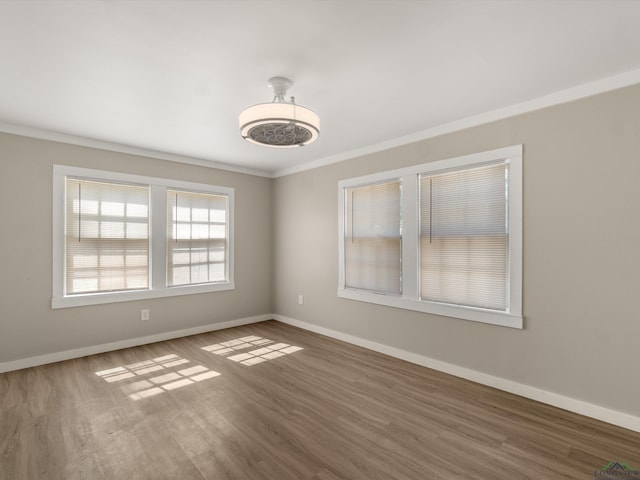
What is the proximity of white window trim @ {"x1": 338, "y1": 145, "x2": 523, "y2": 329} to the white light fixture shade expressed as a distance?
5.08ft

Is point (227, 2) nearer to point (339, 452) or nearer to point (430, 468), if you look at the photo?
point (339, 452)

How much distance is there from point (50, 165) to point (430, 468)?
15.4ft

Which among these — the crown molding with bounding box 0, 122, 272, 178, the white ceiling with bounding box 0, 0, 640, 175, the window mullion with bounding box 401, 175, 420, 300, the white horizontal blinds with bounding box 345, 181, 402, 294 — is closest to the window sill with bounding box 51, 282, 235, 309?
the crown molding with bounding box 0, 122, 272, 178

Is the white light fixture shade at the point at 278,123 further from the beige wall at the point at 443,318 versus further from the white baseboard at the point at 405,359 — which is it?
the white baseboard at the point at 405,359

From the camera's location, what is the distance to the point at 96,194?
3906 mm

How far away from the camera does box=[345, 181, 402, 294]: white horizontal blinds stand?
384 centimetres

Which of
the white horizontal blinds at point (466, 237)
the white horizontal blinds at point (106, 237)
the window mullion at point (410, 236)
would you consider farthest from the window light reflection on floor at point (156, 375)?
the white horizontal blinds at point (466, 237)

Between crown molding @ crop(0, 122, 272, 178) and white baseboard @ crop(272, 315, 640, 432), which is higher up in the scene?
crown molding @ crop(0, 122, 272, 178)

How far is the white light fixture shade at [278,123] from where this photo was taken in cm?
221

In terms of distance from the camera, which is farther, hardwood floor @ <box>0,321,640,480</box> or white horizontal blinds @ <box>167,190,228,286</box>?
white horizontal blinds @ <box>167,190,228,286</box>

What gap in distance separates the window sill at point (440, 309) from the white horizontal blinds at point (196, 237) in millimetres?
2075

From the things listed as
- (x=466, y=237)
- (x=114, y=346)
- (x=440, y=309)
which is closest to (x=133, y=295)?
(x=114, y=346)

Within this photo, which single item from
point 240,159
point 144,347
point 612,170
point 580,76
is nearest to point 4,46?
point 240,159

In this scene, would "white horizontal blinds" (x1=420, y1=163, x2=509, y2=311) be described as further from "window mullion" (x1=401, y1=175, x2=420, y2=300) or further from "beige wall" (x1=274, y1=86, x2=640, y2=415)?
"beige wall" (x1=274, y1=86, x2=640, y2=415)
